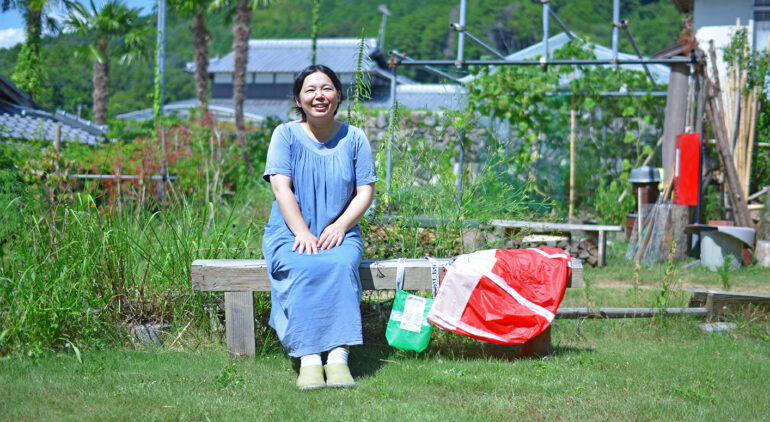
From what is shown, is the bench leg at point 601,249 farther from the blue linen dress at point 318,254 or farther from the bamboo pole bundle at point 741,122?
the blue linen dress at point 318,254

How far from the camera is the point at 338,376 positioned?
3.17 meters

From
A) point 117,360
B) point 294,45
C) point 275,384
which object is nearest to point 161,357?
point 117,360

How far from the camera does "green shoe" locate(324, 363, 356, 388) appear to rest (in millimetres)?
3152

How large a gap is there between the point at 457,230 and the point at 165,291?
1.79 meters

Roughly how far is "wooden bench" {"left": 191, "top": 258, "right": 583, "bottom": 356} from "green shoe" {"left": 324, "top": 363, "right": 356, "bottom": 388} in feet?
1.93

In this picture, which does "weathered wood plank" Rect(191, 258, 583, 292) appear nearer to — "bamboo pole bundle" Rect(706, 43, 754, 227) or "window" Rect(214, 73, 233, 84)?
"bamboo pole bundle" Rect(706, 43, 754, 227)

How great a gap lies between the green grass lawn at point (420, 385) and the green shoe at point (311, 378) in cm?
5

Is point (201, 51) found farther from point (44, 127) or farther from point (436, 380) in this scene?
point (436, 380)

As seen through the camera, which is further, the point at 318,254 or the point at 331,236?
the point at 331,236

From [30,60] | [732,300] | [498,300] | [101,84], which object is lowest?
[732,300]

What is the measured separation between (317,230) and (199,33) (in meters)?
19.9

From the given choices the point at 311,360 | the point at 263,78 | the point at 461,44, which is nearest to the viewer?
the point at 311,360

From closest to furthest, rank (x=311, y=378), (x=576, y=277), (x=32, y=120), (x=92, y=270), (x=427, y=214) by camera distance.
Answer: (x=311, y=378) → (x=576, y=277) → (x=92, y=270) → (x=427, y=214) → (x=32, y=120)

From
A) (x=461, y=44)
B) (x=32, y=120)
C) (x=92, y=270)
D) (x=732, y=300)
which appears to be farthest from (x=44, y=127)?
(x=732, y=300)
